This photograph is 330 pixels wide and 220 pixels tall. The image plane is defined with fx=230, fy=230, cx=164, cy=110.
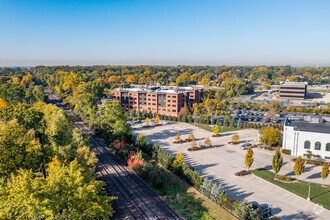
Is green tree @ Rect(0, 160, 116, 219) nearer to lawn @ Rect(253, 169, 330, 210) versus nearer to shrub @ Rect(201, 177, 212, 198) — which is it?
shrub @ Rect(201, 177, 212, 198)

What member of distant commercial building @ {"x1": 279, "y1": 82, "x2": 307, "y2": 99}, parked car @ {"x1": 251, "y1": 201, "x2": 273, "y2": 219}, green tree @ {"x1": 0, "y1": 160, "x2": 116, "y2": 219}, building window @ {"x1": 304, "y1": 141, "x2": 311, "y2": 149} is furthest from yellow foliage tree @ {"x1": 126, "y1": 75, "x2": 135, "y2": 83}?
green tree @ {"x1": 0, "y1": 160, "x2": 116, "y2": 219}

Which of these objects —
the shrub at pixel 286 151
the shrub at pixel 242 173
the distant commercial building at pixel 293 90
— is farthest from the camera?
the distant commercial building at pixel 293 90

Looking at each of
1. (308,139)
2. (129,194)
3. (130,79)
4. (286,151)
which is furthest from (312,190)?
(130,79)

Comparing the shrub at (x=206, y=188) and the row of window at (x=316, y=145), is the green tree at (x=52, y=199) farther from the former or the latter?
the row of window at (x=316, y=145)

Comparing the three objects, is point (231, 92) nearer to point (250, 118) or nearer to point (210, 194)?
point (250, 118)

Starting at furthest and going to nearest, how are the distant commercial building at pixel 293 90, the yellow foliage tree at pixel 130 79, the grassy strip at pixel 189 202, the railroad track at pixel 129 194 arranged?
the yellow foliage tree at pixel 130 79
the distant commercial building at pixel 293 90
the railroad track at pixel 129 194
the grassy strip at pixel 189 202

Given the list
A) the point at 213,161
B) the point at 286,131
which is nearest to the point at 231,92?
the point at 286,131

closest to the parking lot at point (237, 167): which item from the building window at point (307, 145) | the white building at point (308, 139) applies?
the white building at point (308, 139)
